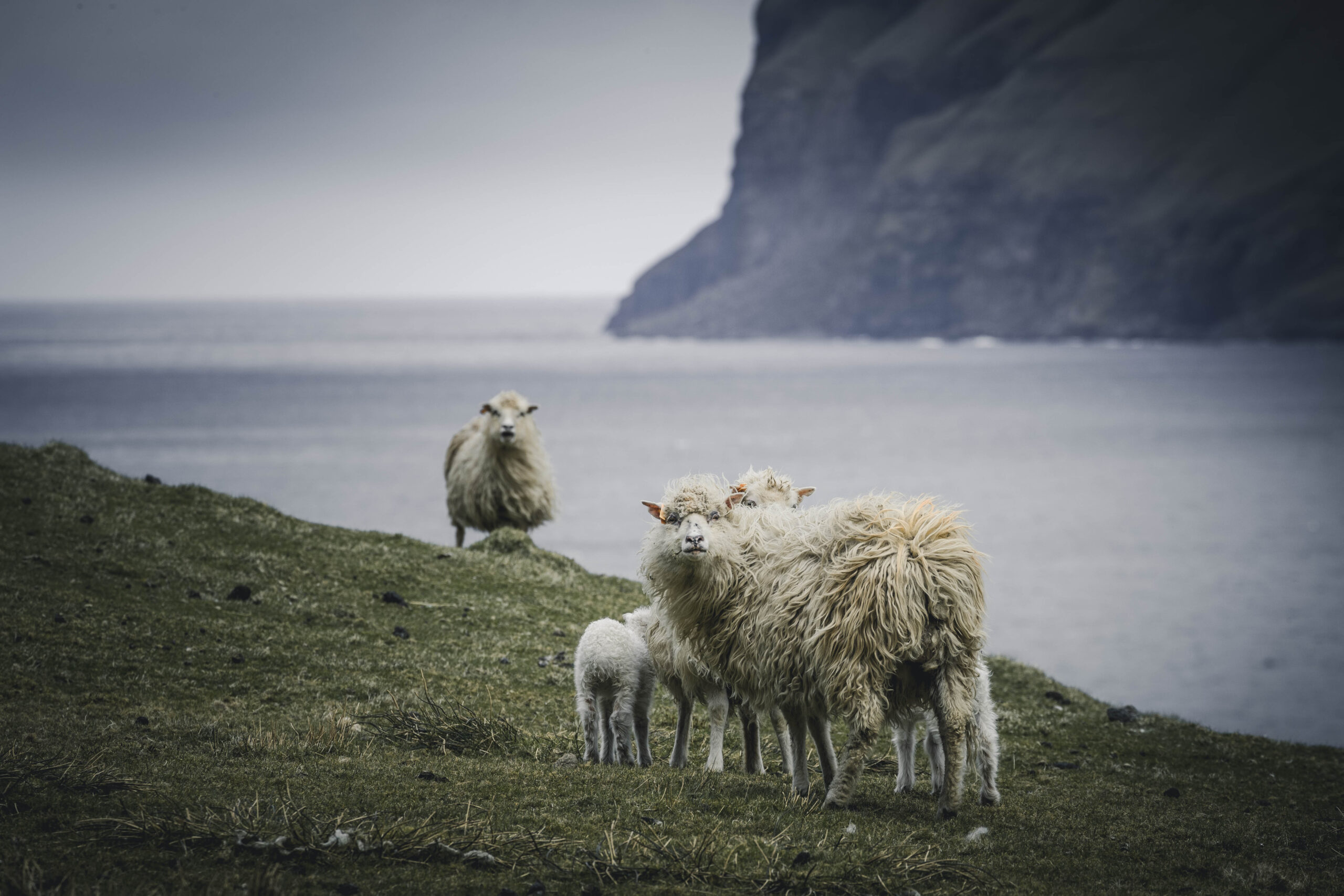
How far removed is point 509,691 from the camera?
44.7 feet

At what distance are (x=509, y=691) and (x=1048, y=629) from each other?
37.1m

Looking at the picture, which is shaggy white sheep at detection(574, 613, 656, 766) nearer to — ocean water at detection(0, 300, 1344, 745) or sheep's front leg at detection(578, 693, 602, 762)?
sheep's front leg at detection(578, 693, 602, 762)

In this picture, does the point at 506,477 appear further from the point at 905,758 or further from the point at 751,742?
the point at 905,758

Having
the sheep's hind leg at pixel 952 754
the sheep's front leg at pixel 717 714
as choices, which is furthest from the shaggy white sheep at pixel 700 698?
the sheep's hind leg at pixel 952 754

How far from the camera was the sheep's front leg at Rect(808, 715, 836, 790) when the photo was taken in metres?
9.80

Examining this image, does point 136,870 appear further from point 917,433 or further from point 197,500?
point 917,433

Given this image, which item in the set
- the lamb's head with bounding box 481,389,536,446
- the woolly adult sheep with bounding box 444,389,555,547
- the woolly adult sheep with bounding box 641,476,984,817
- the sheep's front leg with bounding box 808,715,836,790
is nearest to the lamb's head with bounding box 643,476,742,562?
the woolly adult sheep with bounding box 641,476,984,817

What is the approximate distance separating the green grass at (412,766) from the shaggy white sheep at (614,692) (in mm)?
618

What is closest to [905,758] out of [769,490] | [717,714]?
[717,714]

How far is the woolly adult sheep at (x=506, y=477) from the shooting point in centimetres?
2212

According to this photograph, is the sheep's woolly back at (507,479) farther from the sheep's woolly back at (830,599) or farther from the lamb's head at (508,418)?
the sheep's woolly back at (830,599)

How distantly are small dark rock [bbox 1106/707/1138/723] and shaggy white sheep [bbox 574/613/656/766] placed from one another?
310 inches

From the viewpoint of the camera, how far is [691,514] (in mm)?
10281

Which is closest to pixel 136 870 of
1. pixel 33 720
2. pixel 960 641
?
pixel 33 720
